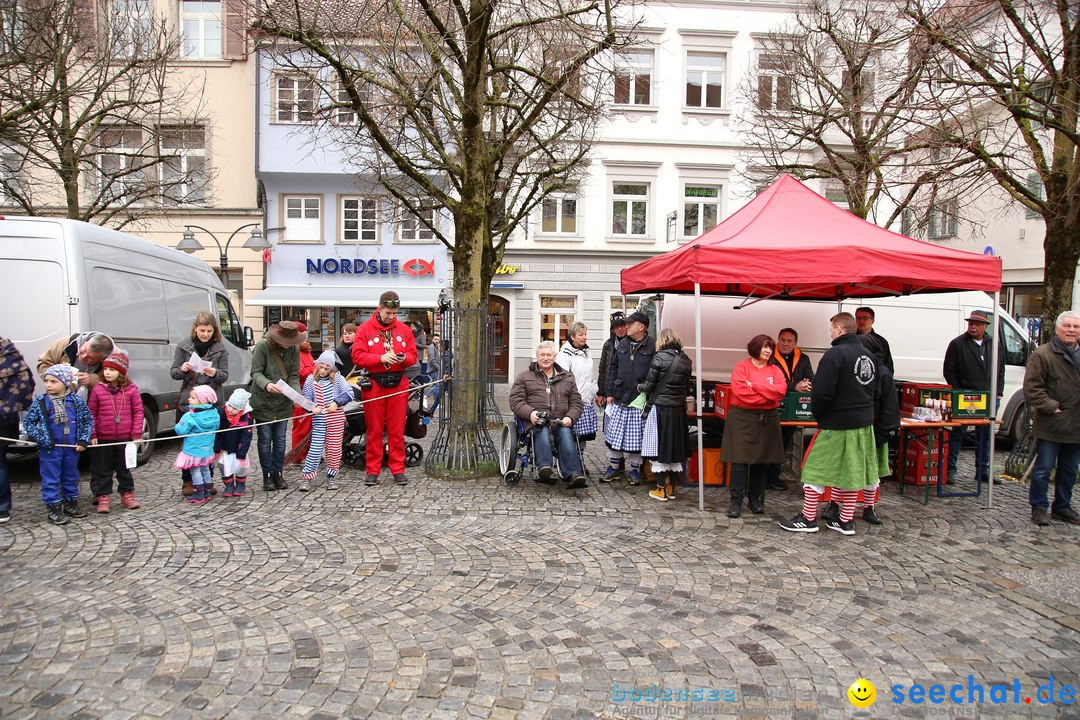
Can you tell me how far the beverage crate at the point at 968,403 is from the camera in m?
6.98

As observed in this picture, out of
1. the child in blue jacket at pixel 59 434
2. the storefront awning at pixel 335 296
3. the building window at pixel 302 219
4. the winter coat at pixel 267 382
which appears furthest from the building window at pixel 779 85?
the building window at pixel 302 219

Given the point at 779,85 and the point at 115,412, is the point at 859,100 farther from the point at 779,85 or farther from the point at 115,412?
the point at 115,412

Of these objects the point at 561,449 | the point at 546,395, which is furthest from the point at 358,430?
the point at 561,449

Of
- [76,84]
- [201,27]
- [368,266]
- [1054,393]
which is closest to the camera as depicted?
[1054,393]

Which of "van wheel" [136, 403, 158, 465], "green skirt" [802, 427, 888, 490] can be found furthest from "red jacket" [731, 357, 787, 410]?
"van wheel" [136, 403, 158, 465]

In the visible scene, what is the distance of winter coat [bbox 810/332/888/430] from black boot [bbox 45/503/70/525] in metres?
6.13

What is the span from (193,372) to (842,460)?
578 centimetres

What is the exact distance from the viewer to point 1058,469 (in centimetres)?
618

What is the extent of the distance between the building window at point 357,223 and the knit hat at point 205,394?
15.2 m

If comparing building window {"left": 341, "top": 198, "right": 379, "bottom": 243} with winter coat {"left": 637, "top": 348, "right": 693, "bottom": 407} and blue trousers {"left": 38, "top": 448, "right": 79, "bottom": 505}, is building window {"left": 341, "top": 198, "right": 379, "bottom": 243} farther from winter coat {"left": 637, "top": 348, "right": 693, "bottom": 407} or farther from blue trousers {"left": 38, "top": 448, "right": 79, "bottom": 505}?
blue trousers {"left": 38, "top": 448, "right": 79, "bottom": 505}

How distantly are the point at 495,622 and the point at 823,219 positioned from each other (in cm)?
510

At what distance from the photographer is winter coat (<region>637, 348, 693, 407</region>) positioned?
22.5ft

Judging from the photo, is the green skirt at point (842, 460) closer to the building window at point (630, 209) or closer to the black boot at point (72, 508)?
the black boot at point (72, 508)

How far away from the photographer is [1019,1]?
324 inches
